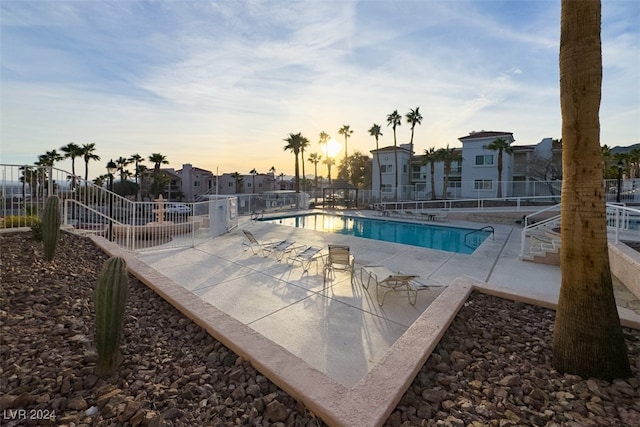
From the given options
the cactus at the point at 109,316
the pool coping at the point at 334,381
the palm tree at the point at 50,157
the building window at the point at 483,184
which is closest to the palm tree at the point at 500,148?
the building window at the point at 483,184

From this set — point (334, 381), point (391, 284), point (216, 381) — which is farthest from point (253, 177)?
point (334, 381)

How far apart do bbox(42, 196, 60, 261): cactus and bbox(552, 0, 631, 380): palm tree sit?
7.02 metres

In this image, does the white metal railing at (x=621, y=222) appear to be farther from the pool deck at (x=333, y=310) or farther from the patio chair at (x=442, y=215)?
the patio chair at (x=442, y=215)

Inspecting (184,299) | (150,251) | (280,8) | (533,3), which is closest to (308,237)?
(150,251)

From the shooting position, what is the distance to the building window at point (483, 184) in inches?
1147

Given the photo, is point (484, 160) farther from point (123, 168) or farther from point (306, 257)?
point (123, 168)

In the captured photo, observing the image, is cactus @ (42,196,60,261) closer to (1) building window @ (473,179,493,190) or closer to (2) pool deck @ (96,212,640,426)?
(2) pool deck @ (96,212,640,426)

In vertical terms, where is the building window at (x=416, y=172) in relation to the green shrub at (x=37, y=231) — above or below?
above

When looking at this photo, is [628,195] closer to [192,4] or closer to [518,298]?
[518,298]

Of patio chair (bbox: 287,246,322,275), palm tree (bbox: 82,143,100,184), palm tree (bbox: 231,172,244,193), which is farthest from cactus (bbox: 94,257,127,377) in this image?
palm tree (bbox: 231,172,244,193)

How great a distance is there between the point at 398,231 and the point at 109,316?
1583 cm

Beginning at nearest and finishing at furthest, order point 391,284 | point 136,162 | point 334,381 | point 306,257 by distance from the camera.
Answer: point 334,381 < point 391,284 < point 306,257 < point 136,162

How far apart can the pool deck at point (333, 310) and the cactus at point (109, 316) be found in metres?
0.91

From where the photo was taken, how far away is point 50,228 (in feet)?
16.0
